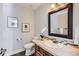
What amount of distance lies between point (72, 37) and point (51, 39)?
0.32 metres

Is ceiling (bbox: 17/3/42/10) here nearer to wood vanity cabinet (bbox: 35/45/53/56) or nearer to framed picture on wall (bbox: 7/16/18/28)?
framed picture on wall (bbox: 7/16/18/28)

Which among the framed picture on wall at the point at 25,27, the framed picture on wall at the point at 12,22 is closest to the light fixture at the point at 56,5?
the framed picture on wall at the point at 25,27

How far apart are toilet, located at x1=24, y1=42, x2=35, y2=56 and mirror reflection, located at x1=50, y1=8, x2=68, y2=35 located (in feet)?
1.28

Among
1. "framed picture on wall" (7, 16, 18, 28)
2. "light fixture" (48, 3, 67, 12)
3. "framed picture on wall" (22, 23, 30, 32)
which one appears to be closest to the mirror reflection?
"light fixture" (48, 3, 67, 12)

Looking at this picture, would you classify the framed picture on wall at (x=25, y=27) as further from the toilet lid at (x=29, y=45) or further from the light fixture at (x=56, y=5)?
the light fixture at (x=56, y=5)

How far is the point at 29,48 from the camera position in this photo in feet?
5.20

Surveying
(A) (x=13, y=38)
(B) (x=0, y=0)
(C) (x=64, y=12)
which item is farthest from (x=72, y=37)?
(B) (x=0, y=0)

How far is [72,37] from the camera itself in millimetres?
1602

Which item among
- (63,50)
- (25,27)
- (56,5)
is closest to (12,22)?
(25,27)

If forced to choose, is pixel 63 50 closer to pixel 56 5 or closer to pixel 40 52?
pixel 40 52

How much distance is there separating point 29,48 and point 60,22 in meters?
0.60

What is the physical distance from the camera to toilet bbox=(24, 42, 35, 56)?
154 cm

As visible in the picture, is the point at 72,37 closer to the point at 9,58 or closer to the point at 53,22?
the point at 53,22

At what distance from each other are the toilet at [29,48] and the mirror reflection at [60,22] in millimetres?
391
